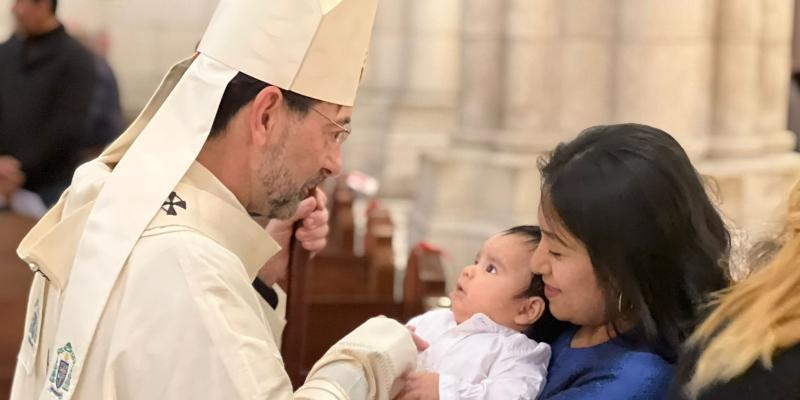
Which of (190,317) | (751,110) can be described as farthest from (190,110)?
(751,110)

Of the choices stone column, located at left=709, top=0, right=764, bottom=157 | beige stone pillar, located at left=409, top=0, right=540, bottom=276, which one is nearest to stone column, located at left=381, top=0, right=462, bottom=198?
beige stone pillar, located at left=409, top=0, right=540, bottom=276

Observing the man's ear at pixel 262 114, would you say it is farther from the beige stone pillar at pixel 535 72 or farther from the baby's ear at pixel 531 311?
the beige stone pillar at pixel 535 72

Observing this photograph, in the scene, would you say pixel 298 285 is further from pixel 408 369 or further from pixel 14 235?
pixel 14 235

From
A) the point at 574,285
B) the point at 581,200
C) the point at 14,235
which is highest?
the point at 581,200

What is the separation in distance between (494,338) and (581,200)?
460 mm

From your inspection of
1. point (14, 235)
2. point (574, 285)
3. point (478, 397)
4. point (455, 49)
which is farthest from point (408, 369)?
point (455, 49)

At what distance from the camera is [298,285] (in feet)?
12.9

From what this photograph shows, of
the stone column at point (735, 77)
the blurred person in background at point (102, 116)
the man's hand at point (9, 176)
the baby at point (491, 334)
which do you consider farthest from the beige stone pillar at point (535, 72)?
the baby at point (491, 334)

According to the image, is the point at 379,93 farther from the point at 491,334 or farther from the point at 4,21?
the point at 491,334

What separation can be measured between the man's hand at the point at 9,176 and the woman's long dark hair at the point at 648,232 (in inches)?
156

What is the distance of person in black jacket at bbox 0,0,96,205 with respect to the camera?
20.6 ft

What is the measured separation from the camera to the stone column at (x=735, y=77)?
6.29 m

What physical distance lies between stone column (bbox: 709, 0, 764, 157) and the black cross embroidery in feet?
14.0

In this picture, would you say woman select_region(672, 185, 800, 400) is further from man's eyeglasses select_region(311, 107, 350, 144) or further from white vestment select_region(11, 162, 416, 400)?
man's eyeglasses select_region(311, 107, 350, 144)
